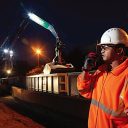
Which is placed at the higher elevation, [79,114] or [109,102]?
[109,102]

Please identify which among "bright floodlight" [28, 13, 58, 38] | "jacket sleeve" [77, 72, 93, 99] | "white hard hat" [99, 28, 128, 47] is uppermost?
"bright floodlight" [28, 13, 58, 38]

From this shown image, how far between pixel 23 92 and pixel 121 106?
2861 centimetres

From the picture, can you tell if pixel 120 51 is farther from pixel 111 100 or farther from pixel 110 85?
pixel 111 100

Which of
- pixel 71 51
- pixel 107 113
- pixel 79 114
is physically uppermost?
pixel 71 51

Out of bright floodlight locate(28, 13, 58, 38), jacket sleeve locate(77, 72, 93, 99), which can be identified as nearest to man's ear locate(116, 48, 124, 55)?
jacket sleeve locate(77, 72, 93, 99)

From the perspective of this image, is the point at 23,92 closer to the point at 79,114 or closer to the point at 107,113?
the point at 79,114

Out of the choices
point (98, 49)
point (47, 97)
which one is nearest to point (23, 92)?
point (47, 97)

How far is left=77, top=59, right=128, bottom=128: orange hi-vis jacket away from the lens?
128 inches

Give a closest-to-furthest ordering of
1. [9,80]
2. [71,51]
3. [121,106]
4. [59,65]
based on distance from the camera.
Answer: [121,106]
[59,65]
[9,80]
[71,51]

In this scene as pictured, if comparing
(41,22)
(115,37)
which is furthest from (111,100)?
(41,22)

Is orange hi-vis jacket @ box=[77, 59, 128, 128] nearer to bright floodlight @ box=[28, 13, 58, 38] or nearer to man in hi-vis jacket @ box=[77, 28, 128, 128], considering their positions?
man in hi-vis jacket @ box=[77, 28, 128, 128]

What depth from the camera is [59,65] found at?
26.8 meters

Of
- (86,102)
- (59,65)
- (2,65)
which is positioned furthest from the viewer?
(2,65)

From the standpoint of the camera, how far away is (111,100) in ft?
11.1
